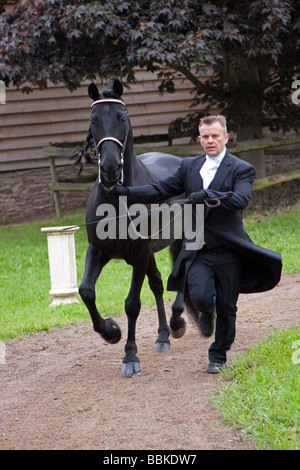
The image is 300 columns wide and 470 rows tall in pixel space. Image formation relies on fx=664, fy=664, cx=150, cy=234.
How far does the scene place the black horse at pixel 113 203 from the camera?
5.00m

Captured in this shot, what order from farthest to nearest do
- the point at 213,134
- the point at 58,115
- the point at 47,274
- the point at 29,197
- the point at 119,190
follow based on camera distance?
the point at 29,197, the point at 58,115, the point at 47,274, the point at 119,190, the point at 213,134

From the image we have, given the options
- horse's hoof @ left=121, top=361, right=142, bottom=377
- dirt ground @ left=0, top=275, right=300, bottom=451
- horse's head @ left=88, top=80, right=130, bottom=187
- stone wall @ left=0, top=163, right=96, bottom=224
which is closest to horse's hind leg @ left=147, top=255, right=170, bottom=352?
dirt ground @ left=0, top=275, right=300, bottom=451

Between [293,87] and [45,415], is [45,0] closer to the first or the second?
[293,87]

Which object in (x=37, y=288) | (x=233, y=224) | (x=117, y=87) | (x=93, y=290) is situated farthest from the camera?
(x=37, y=288)

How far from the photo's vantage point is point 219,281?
4.94 m

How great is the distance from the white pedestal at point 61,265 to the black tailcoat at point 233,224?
3.35 metres

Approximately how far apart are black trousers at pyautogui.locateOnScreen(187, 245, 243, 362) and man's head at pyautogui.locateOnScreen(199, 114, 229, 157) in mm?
726

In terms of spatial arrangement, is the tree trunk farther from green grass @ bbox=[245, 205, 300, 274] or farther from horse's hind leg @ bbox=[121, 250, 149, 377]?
horse's hind leg @ bbox=[121, 250, 149, 377]

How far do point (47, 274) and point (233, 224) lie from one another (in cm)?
Answer: 545

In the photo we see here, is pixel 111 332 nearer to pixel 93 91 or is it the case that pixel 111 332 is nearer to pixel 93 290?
pixel 93 290

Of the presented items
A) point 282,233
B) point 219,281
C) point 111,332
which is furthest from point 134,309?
point 282,233

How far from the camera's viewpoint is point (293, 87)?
1355cm

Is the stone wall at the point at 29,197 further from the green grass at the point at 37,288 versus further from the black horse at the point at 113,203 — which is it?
the black horse at the point at 113,203
